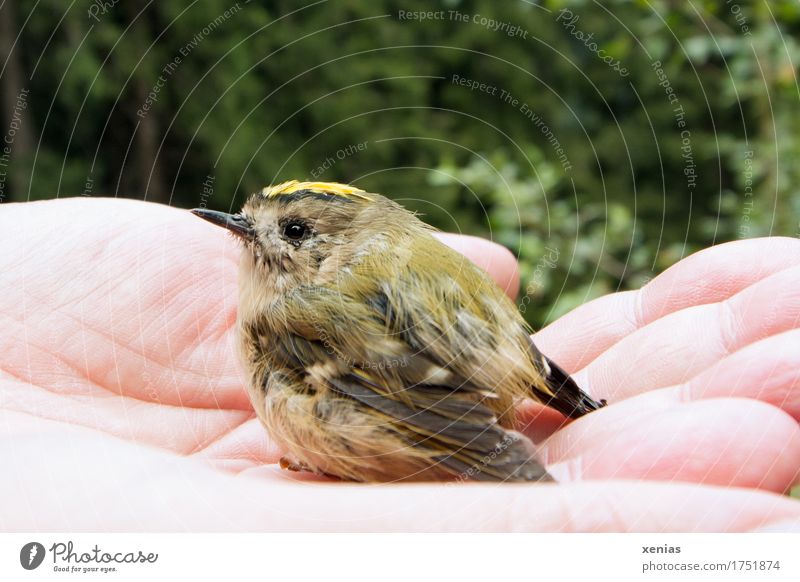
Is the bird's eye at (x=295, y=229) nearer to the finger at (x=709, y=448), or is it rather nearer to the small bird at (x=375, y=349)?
the small bird at (x=375, y=349)

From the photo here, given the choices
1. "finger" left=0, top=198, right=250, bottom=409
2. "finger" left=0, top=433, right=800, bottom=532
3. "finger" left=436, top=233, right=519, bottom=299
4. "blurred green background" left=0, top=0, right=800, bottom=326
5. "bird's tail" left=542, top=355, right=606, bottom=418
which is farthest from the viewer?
"blurred green background" left=0, top=0, right=800, bottom=326

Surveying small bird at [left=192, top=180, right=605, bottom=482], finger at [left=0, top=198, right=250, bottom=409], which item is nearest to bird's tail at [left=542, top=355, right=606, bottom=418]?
small bird at [left=192, top=180, right=605, bottom=482]

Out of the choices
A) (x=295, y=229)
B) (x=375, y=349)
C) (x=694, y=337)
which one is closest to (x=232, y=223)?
(x=295, y=229)

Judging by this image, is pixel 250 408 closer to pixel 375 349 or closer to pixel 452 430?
pixel 375 349
